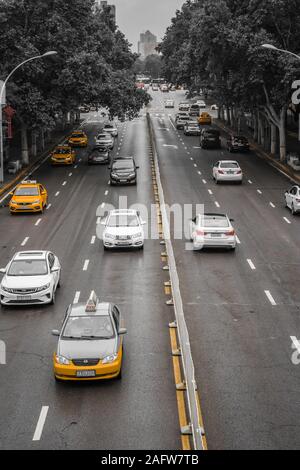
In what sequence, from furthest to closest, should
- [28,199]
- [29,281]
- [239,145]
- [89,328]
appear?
[239,145] → [28,199] → [29,281] → [89,328]

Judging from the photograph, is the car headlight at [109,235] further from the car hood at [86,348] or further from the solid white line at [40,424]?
the solid white line at [40,424]

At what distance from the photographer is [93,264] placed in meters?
27.5

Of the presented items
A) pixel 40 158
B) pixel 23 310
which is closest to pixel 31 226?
pixel 23 310

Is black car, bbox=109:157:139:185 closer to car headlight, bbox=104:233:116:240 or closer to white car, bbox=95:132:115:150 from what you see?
white car, bbox=95:132:115:150

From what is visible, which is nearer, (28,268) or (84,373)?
(84,373)

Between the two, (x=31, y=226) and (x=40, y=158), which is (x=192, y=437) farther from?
(x=40, y=158)

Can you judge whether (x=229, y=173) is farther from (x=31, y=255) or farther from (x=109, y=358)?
(x=109, y=358)

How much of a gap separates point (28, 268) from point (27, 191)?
1701 cm

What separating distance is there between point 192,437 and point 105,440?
1.51 metres

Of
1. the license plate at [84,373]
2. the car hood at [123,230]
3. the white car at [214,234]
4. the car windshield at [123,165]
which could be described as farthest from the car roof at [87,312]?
the car windshield at [123,165]

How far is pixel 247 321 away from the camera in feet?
66.5

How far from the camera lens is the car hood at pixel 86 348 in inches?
619

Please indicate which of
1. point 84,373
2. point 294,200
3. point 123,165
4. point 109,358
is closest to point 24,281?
point 109,358

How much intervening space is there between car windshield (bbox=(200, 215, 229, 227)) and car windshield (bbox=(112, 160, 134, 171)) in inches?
732
